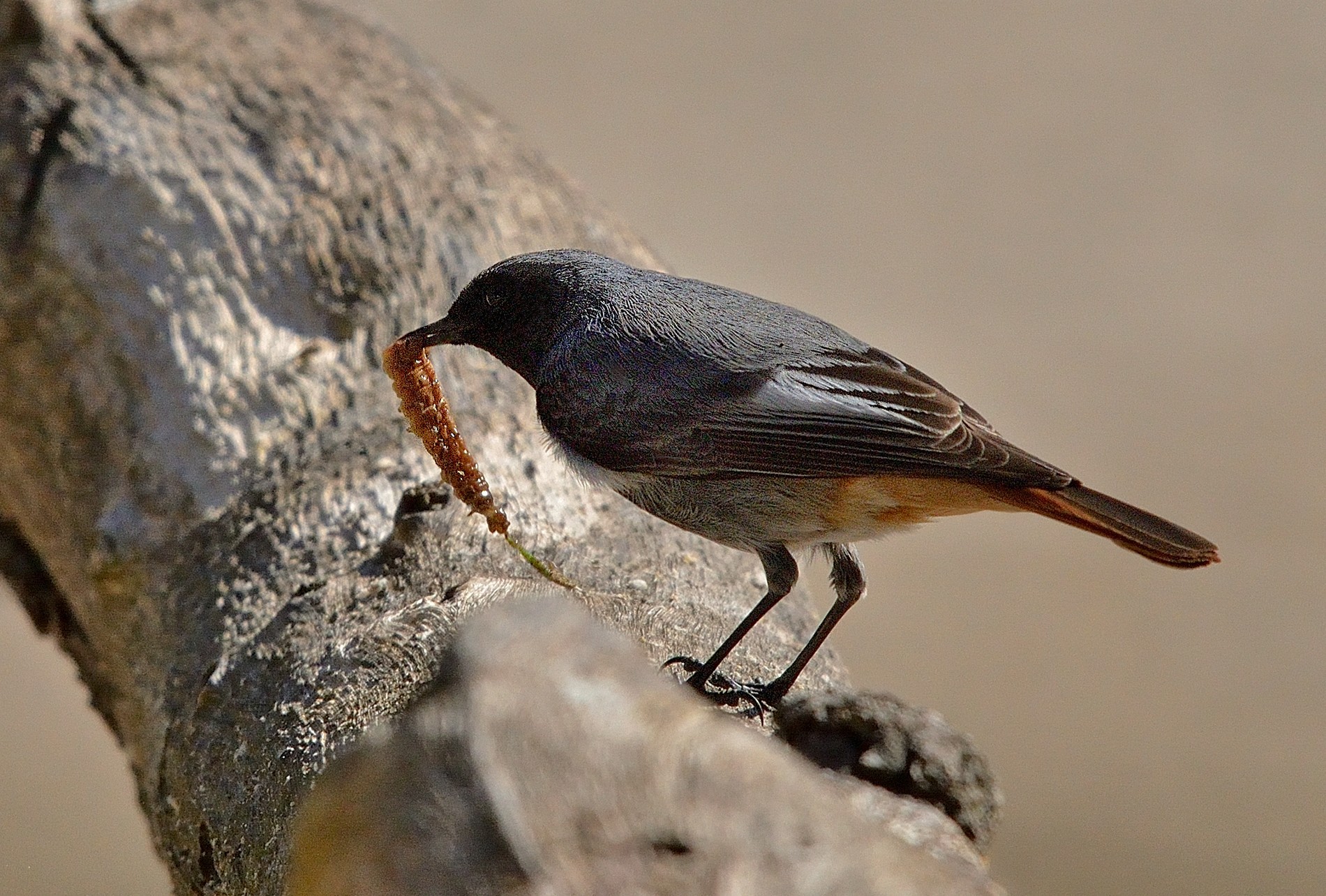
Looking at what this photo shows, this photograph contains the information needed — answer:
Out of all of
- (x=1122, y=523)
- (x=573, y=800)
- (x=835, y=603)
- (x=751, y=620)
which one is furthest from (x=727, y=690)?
(x=573, y=800)

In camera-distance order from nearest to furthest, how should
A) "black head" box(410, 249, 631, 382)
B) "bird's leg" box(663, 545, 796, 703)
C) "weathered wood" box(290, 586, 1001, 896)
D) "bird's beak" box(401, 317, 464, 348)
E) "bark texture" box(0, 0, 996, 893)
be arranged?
"weathered wood" box(290, 586, 1001, 896), "bark texture" box(0, 0, 996, 893), "bird's leg" box(663, 545, 796, 703), "bird's beak" box(401, 317, 464, 348), "black head" box(410, 249, 631, 382)

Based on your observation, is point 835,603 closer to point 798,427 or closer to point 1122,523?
point 798,427

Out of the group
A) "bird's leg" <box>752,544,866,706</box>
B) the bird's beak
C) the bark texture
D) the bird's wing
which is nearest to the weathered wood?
the bark texture

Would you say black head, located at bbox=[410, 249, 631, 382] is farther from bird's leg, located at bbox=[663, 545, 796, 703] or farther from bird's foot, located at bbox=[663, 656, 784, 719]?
bird's foot, located at bbox=[663, 656, 784, 719]

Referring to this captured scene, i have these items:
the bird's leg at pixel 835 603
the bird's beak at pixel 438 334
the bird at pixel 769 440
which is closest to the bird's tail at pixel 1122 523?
the bird at pixel 769 440

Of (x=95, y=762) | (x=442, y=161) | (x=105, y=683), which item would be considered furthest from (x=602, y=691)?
(x=95, y=762)

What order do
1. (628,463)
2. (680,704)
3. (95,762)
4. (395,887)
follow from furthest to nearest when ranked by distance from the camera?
(95,762), (628,463), (680,704), (395,887)

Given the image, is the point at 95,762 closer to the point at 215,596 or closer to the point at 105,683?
the point at 105,683
